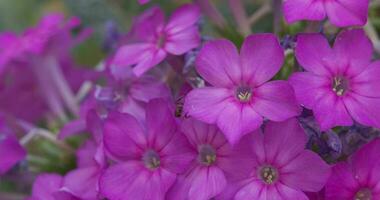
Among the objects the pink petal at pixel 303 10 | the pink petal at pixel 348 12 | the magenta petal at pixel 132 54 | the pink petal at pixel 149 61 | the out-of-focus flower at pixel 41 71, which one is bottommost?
the out-of-focus flower at pixel 41 71

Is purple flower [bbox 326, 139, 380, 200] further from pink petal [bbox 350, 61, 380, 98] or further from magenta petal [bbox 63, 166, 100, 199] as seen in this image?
magenta petal [bbox 63, 166, 100, 199]

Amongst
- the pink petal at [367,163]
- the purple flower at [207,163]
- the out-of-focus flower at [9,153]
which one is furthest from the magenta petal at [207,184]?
the out-of-focus flower at [9,153]

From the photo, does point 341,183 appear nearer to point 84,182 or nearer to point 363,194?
point 363,194

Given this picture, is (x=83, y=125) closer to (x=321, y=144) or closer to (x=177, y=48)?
(x=177, y=48)

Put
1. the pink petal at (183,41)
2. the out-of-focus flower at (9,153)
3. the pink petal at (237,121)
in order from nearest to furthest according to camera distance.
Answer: the pink petal at (237,121), the pink petal at (183,41), the out-of-focus flower at (9,153)

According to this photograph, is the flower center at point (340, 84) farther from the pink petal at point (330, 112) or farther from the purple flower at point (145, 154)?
the purple flower at point (145, 154)

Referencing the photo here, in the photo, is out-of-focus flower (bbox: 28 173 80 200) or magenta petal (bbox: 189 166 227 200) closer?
magenta petal (bbox: 189 166 227 200)

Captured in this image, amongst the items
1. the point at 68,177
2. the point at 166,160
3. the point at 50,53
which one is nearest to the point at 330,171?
the point at 166,160

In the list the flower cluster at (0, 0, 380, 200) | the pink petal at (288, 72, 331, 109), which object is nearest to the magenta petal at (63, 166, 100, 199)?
the flower cluster at (0, 0, 380, 200)
